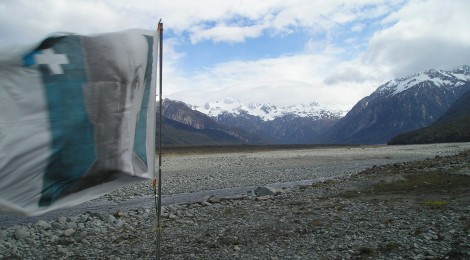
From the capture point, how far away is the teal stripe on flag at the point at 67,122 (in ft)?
16.6

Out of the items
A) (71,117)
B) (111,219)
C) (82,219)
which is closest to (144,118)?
(71,117)

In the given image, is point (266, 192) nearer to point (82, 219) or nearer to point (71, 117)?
point (82, 219)

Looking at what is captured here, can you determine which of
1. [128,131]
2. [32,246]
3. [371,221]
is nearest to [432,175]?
[371,221]

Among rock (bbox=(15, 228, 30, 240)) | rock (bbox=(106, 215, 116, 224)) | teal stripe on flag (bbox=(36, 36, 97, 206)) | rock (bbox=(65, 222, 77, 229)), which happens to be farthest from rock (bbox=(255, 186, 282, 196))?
teal stripe on flag (bbox=(36, 36, 97, 206))

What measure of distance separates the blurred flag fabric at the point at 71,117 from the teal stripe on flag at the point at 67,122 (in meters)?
0.01

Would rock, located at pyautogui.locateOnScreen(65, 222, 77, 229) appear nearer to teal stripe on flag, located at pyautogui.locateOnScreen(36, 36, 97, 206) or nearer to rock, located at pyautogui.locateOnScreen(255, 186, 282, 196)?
rock, located at pyautogui.locateOnScreen(255, 186, 282, 196)

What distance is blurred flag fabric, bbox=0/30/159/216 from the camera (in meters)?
4.80

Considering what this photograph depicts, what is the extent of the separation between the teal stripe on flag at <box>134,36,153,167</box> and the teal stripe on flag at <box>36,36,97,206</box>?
910 mm

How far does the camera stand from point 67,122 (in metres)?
5.21

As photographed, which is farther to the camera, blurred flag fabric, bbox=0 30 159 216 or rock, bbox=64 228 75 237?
rock, bbox=64 228 75 237

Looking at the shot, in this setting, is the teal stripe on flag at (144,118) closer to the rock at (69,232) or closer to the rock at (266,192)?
the rock at (69,232)

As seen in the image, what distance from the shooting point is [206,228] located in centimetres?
1514

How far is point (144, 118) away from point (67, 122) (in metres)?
1.35

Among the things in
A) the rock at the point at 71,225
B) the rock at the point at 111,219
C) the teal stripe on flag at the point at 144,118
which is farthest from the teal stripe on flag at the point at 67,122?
the rock at the point at 111,219
